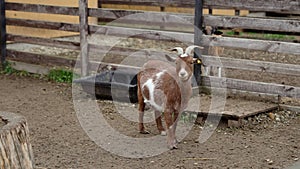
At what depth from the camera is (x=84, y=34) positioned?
31.1 ft

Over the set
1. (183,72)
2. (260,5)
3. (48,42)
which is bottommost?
(48,42)

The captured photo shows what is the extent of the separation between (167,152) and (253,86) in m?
2.23

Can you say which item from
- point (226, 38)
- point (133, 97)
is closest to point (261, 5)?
point (226, 38)

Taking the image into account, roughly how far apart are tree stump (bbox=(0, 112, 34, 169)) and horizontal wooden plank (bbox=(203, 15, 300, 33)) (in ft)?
14.8

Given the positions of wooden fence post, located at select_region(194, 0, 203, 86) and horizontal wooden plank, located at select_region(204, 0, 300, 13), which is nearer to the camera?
horizontal wooden plank, located at select_region(204, 0, 300, 13)

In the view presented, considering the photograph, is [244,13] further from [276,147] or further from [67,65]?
[276,147]

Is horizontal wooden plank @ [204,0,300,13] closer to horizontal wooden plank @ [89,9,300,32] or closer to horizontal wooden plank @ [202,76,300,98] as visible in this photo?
horizontal wooden plank @ [89,9,300,32]

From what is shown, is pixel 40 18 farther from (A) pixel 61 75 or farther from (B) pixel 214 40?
(B) pixel 214 40

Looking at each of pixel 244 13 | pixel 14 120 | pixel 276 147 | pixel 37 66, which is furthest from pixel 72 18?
pixel 14 120

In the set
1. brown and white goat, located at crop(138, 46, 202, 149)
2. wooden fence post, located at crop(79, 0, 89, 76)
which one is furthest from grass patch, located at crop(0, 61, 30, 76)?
brown and white goat, located at crop(138, 46, 202, 149)

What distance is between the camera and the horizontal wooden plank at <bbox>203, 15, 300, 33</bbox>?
24.7ft

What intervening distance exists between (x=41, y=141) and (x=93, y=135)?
0.60 m

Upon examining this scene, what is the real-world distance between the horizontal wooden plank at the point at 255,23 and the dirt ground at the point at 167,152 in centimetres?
111

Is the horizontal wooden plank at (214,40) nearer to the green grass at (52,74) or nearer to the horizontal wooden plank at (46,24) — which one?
the horizontal wooden plank at (46,24)
